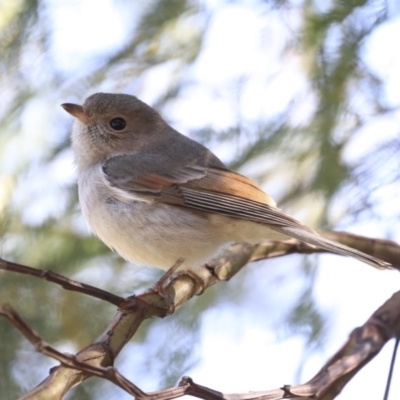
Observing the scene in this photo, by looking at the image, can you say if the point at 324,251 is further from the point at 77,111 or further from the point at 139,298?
the point at 77,111

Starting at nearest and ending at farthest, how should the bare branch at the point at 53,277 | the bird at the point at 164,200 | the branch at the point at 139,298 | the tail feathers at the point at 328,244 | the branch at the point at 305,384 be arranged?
the branch at the point at 305,384, the bare branch at the point at 53,277, the branch at the point at 139,298, the tail feathers at the point at 328,244, the bird at the point at 164,200

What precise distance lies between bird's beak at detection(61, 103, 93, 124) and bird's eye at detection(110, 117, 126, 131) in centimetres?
20

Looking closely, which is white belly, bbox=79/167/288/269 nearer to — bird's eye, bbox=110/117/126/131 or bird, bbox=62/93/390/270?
bird, bbox=62/93/390/270

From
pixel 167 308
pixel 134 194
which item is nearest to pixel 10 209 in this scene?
pixel 134 194

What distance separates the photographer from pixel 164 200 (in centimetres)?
418

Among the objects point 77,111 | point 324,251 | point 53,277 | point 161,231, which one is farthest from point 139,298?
point 77,111

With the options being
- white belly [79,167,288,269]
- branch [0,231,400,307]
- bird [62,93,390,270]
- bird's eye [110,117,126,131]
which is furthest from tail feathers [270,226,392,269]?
bird's eye [110,117,126,131]

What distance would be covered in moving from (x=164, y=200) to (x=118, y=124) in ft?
3.06

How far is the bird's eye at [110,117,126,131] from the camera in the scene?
4.84 metres

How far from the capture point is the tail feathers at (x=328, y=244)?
354 cm

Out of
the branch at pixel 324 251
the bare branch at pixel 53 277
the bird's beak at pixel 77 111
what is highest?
the bird's beak at pixel 77 111

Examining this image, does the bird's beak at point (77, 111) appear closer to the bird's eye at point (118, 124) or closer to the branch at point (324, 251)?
the bird's eye at point (118, 124)

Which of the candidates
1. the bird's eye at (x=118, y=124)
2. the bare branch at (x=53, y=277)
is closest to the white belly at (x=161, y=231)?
the bird's eye at (x=118, y=124)

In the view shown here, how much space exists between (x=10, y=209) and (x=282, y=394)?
6.97 ft
